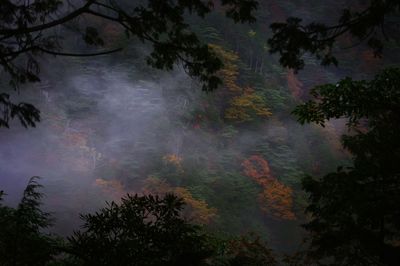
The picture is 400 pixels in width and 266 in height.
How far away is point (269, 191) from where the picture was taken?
2277 cm

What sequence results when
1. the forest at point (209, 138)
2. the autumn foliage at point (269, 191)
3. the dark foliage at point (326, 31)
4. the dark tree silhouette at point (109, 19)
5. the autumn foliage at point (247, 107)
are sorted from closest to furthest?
the dark foliage at point (326, 31), the dark tree silhouette at point (109, 19), the forest at point (209, 138), the autumn foliage at point (269, 191), the autumn foliage at point (247, 107)

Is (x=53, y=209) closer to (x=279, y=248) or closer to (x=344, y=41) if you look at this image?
(x=279, y=248)

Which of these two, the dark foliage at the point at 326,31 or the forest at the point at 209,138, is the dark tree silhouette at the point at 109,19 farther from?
the dark foliage at the point at 326,31

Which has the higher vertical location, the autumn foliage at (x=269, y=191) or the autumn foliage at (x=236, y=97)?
the autumn foliage at (x=236, y=97)

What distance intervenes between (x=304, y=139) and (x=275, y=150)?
3.26 meters

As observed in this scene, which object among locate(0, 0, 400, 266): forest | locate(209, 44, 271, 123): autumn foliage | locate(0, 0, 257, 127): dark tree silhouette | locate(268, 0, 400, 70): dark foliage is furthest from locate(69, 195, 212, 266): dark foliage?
locate(209, 44, 271, 123): autumn foliage

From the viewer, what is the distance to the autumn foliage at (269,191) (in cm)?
2225

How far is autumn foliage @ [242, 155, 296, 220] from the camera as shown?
22250 mm

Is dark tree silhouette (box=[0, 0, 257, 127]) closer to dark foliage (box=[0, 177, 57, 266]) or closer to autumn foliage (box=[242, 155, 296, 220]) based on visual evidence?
dark foliage (box=[0, 177, 57, 266])

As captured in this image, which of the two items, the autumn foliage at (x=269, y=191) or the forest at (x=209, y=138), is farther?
the autumn foliage at (x=269, y=191)

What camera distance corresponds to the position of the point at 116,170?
778 inches

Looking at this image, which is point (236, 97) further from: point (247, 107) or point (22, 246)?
point (22, 246)

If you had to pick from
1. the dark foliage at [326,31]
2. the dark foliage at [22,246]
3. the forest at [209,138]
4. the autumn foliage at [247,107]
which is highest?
the autumn foliage at [247,107]

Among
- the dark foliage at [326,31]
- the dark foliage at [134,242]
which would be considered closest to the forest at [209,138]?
the dark foliage at [326,31]
